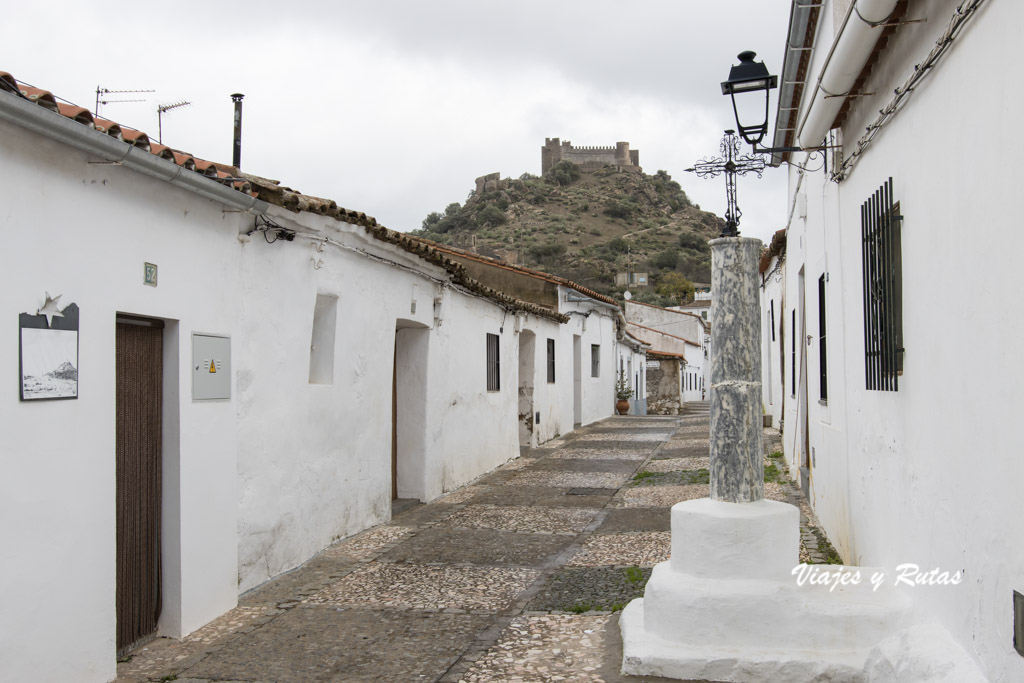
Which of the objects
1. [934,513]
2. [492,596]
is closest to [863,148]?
[934,513]

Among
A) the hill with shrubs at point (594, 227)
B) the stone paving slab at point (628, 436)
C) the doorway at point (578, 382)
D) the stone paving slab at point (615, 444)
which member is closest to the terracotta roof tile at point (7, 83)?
the stone paving slab at point (615, 444)

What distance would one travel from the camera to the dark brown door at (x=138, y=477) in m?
4.77

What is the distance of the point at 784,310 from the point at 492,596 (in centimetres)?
784

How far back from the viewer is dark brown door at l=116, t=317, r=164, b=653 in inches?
188

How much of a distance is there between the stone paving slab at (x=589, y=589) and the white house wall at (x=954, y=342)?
162 cm

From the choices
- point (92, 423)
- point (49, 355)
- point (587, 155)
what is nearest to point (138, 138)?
point (49, 355)

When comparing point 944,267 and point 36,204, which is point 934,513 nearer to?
point 944,267

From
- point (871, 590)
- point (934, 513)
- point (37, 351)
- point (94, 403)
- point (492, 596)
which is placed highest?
point (37, 351)

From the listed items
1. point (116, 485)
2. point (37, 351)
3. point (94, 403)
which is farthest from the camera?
point (116, 485)

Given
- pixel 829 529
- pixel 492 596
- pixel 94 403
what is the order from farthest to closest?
pixel 829 529
pixel 492 596
pixel 94 403

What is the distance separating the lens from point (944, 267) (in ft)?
11.5

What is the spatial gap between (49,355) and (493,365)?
921 cm

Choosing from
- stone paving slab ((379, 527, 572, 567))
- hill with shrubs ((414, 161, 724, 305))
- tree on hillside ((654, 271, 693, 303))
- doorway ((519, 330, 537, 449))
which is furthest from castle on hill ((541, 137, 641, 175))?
stone paving slab ((379, 527, 572, 567))

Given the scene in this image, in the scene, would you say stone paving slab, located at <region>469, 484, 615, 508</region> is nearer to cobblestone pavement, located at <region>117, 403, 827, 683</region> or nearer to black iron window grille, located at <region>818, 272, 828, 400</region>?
cobblestone pavement, located at <region>117, 403, 827, 683</region>
